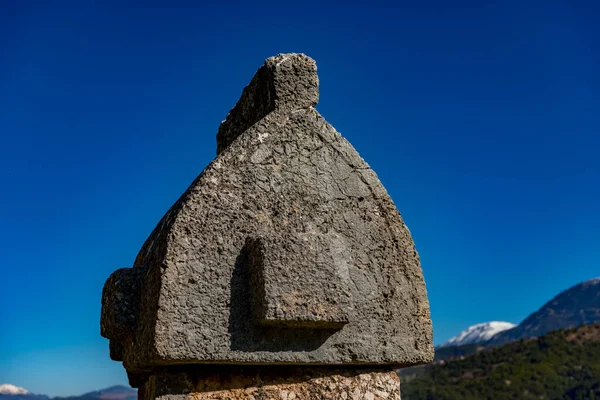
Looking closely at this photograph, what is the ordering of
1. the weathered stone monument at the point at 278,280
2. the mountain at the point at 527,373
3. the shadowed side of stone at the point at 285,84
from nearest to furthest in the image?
1. the weathered stone monument at the point at 278,280
2. the shadowed side of stone at the point at 285,84
3. the mountain at the point at 527,373

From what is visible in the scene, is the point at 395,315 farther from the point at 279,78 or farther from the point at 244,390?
the point at 279,78

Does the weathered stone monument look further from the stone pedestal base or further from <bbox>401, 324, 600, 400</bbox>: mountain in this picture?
<bbox>401, 324, 600, 400</bbox>: mountain

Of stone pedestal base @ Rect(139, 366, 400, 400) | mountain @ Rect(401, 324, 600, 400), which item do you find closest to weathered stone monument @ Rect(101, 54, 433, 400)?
stone pedestal base @ Rect(139, 366, 400, 400)

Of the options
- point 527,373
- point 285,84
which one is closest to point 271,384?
point 285,84

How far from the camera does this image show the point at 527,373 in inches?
2432

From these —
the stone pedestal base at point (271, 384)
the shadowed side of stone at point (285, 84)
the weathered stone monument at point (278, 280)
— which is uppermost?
the shadowed side of stone at point (285, 84)

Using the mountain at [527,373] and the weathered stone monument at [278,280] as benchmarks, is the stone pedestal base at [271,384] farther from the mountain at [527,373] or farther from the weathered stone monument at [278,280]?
the mountain at [527,373]

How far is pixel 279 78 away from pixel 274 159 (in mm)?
443

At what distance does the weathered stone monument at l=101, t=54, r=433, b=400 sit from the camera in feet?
8.86

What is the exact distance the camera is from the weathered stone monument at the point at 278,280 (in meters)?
2.70

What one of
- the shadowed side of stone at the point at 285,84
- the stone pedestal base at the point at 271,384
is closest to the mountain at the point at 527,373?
the stone pedestal base at the point at 271,384

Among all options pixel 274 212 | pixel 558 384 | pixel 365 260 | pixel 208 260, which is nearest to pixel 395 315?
pixel 365 260

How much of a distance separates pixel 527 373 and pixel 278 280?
64639 mm

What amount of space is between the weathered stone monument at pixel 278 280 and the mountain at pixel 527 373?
191 ft
